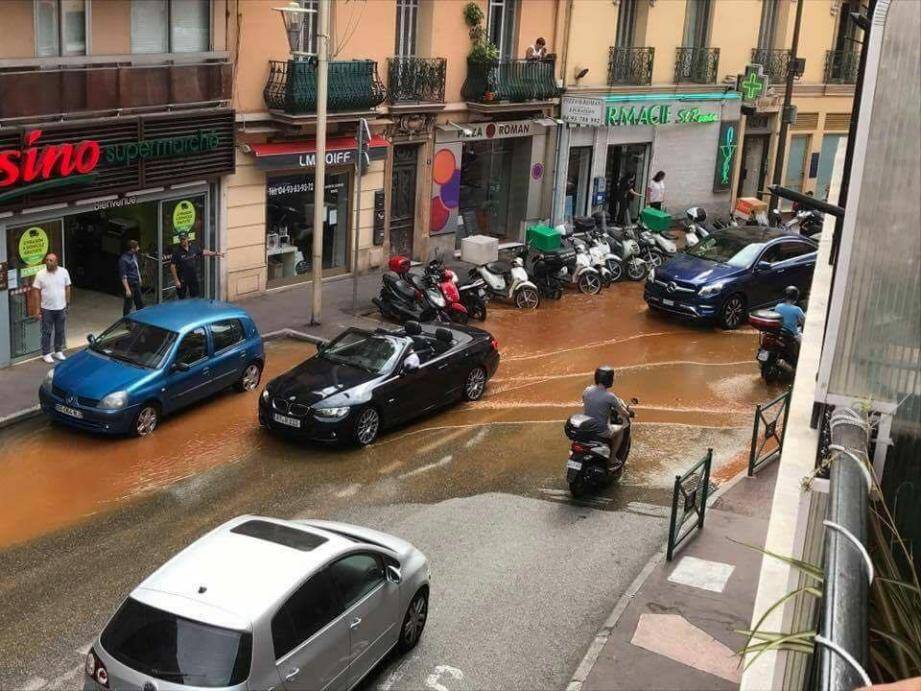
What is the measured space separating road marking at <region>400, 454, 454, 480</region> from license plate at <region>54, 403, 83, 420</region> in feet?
13.9

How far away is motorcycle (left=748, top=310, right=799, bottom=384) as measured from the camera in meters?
18.7

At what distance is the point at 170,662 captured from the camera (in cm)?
802

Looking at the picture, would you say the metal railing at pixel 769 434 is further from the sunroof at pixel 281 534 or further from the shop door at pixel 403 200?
the shop door at pixel 403 200

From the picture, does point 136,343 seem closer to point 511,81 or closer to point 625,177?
point 511,81

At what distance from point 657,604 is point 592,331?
11.1 m

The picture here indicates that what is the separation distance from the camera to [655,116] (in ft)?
107

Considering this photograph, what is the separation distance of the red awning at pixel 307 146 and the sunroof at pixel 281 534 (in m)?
13.6

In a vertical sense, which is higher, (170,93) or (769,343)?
(170,93)

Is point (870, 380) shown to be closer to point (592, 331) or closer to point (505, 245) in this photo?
point (592, 331)

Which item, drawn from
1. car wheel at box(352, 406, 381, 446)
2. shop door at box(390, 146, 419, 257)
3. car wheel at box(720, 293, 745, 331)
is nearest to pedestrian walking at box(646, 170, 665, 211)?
shop door at box(390, 146, 419, 257)

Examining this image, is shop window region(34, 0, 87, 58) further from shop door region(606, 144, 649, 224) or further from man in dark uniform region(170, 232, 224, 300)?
shop door region(606, 144, 649, 224)

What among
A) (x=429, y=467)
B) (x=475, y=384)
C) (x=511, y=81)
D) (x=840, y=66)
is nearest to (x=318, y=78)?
(x=475, y=384)

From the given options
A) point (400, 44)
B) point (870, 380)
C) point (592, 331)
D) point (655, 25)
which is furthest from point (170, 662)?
point (655, 25)

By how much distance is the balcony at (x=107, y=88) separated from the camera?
1748cm
